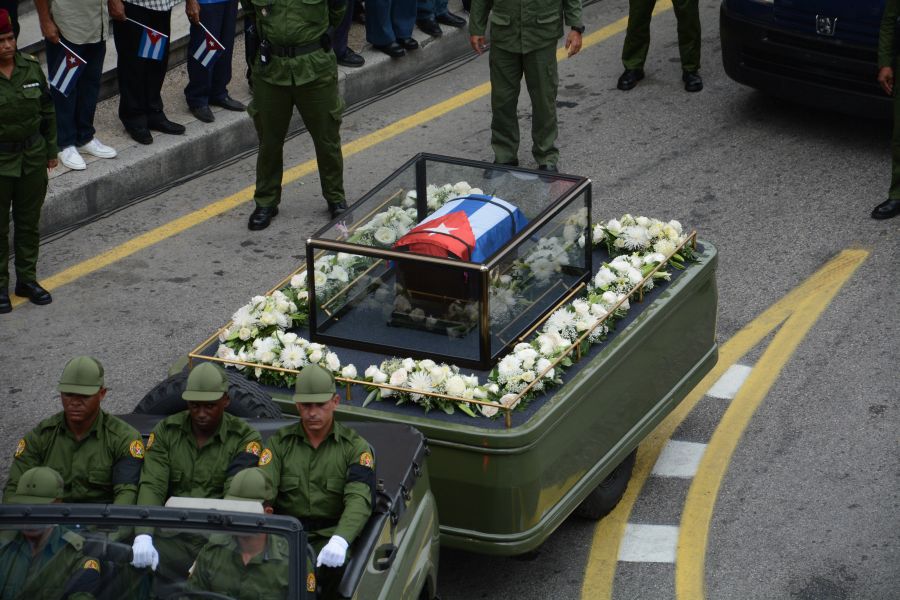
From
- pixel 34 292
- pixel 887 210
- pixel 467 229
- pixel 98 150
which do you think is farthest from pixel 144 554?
Result: pixel 887 210

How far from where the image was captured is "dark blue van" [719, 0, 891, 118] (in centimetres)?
1062

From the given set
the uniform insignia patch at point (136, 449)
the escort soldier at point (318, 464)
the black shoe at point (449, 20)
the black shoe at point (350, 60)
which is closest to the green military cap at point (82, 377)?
the uniform insignia patch at point (136, 449)

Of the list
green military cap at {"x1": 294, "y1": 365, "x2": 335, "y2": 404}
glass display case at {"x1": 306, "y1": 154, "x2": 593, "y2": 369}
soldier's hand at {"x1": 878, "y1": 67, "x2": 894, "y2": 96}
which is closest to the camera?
green military cap at {"x1": 294, "y1": 365, "x2": 335, "y2": 404}

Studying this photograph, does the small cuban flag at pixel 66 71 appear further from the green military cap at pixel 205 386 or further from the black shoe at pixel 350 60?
the green military cap at pixel 205 386

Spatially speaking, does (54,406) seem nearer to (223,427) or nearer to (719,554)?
(223,427)

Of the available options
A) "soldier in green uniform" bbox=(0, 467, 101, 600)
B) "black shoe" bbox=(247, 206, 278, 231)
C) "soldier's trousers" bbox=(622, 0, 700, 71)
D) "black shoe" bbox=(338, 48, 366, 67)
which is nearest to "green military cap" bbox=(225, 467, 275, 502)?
"soldier in green uniform" bbox=(0, 467, 101, 600)

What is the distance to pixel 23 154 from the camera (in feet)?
29.5

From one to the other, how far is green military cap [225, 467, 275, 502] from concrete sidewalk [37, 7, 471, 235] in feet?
17.1

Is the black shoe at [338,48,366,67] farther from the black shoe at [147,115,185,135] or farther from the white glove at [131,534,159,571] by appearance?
the white glove at [131,534,159,571]

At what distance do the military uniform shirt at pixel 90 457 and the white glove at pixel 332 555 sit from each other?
1074 mm

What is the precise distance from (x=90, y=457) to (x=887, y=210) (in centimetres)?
604

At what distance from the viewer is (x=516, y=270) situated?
23.2 ft

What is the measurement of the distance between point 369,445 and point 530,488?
769 millimetres

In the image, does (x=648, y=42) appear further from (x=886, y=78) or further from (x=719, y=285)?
(x=719, y=285)
